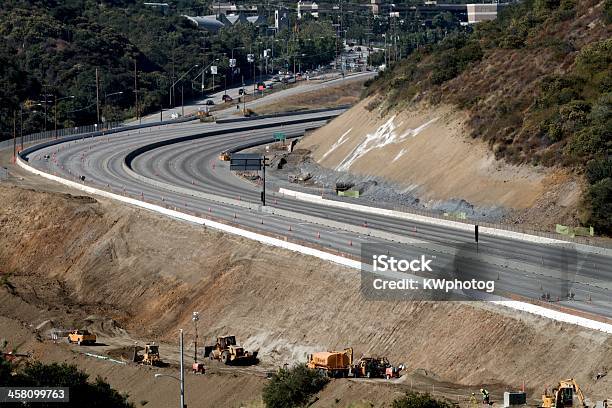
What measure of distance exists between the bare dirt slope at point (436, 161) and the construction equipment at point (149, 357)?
3136cm

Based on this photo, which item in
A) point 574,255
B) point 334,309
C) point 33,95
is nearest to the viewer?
point 334,309

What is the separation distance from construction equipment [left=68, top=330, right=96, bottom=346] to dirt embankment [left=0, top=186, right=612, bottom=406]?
147cm

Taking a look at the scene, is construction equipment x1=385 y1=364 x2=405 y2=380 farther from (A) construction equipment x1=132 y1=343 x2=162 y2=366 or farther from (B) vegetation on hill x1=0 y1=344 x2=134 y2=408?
(A) construction equipment x1=132 y1=343 x2=162 y2=366

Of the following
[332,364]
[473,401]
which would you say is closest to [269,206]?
[332,364]

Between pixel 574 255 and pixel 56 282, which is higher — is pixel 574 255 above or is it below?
above

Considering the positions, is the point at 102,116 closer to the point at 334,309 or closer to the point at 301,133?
the point at 301,133

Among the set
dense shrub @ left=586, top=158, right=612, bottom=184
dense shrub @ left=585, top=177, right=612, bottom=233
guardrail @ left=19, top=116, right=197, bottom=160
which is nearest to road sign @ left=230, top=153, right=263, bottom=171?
guardrail @ left=19, top=116, right=197, bottom=160

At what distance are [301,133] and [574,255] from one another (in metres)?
87.0

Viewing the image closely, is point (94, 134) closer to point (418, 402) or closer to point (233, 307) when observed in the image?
point (233, 307)

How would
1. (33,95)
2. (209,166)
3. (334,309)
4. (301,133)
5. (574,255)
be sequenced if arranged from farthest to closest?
(33,95)
(301,133)
(209,166)
(574,255)
(334,309)

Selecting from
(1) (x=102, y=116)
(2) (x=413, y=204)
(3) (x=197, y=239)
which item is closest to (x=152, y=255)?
(3) (x=197, y=239)

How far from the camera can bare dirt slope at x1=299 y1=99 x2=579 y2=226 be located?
97000 mm

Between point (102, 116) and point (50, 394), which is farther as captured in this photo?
point (102, 116)

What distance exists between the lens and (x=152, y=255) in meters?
98.0
